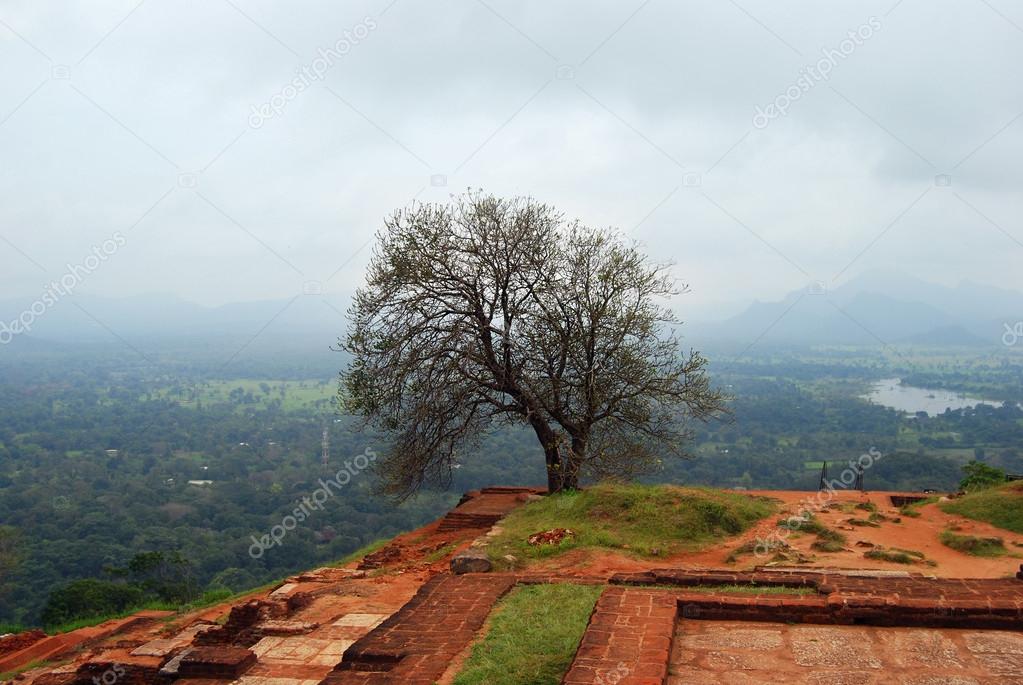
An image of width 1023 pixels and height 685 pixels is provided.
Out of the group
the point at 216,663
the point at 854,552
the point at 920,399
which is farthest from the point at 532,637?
the point at 920,399

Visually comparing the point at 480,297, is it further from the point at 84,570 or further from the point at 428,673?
the point at 84,570

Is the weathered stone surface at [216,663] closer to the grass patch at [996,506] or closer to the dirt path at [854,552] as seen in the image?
the dirt path at [854,552]

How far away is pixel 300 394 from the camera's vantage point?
357 ft

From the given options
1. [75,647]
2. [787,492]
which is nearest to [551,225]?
[787,492]

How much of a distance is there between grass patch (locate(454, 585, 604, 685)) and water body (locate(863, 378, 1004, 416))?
78244 mm

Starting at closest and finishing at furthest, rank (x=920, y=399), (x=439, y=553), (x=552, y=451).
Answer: (x=439, y=553)
(x=552, y=451)
(x=920, y=399)

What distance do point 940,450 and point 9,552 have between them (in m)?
52.4

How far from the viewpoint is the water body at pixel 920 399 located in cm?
7869

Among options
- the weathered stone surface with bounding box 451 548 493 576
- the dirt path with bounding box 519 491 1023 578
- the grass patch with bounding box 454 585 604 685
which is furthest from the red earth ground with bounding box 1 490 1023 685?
the grass patch with bounding box 454 585 604 685

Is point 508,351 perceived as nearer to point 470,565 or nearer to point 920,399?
point 470,565

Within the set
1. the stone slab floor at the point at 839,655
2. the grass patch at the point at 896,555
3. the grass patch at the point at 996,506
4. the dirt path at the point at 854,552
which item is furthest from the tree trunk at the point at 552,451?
the stone slab floor at the point at 839,655

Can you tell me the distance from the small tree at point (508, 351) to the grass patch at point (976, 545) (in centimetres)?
482

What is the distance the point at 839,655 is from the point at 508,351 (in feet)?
30.6

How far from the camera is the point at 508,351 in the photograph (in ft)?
46.1
